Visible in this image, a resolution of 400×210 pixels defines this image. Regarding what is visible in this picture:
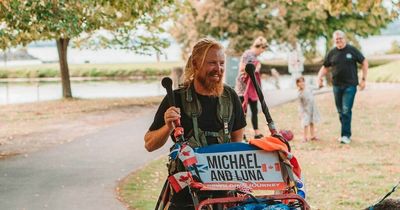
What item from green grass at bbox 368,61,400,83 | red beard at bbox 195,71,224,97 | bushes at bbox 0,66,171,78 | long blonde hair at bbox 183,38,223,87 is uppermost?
long blonde hair at bbox 183,38,223,87

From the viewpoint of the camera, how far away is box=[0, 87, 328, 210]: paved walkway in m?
→ 8.10

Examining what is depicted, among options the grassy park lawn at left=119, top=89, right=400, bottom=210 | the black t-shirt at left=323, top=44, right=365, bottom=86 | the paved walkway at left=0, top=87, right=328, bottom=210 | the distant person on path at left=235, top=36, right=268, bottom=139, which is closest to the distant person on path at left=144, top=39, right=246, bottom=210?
the grassy park lawn at left=119, top=89, right=400, bottom=210

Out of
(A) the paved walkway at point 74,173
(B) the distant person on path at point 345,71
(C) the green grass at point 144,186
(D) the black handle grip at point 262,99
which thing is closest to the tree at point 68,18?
(A) the paved walkway at point 74,173

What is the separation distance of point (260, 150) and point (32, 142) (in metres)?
11.2

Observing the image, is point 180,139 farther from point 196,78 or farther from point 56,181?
point 56,181

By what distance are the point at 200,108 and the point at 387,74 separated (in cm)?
3183

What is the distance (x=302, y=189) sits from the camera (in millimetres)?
3730

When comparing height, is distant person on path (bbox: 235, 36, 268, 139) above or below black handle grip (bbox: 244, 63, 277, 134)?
below

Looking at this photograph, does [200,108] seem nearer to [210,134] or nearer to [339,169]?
[210,134]

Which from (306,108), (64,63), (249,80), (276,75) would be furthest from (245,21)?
(249,80)

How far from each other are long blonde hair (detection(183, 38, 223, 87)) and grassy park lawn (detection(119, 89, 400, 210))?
158 inches

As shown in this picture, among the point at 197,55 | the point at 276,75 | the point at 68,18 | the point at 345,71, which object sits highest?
the point at 68,18

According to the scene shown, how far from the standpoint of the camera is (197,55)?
3850 mm

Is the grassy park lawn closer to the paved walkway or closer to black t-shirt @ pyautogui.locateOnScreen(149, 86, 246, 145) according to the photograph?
the paved walkway
